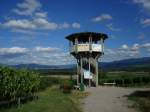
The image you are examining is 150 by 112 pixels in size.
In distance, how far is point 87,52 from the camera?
40.4m

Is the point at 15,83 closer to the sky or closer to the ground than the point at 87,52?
closer to the ground

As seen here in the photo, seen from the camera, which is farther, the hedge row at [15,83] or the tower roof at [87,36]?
the tower roof at [87,36]

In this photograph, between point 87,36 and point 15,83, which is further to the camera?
point 87,36

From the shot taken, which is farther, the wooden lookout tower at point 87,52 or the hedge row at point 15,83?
the wooden lookout tower at point 87,52

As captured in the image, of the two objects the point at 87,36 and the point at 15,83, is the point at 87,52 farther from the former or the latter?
the point at 15,83

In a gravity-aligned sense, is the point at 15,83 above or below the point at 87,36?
below

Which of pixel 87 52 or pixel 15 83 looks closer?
pixel 15 83

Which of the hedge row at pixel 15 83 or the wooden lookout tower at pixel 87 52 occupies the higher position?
the wooden lookout tower at pixel 87 52

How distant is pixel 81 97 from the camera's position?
29672 millimetres

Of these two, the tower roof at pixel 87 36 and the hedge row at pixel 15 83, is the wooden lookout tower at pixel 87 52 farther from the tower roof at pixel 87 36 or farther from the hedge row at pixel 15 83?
the hedge row at pixel 15 83

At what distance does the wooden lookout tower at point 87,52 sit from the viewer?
40250 mm

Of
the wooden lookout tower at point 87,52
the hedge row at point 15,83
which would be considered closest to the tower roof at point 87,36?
the wooden lookout tower at point 87,52

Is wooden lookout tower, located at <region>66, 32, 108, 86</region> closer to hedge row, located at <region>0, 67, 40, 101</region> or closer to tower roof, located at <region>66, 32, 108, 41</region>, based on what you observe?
tower roof, located at <region>66, 32, 108, 41</region>

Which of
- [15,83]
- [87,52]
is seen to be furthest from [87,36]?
[15,83]
